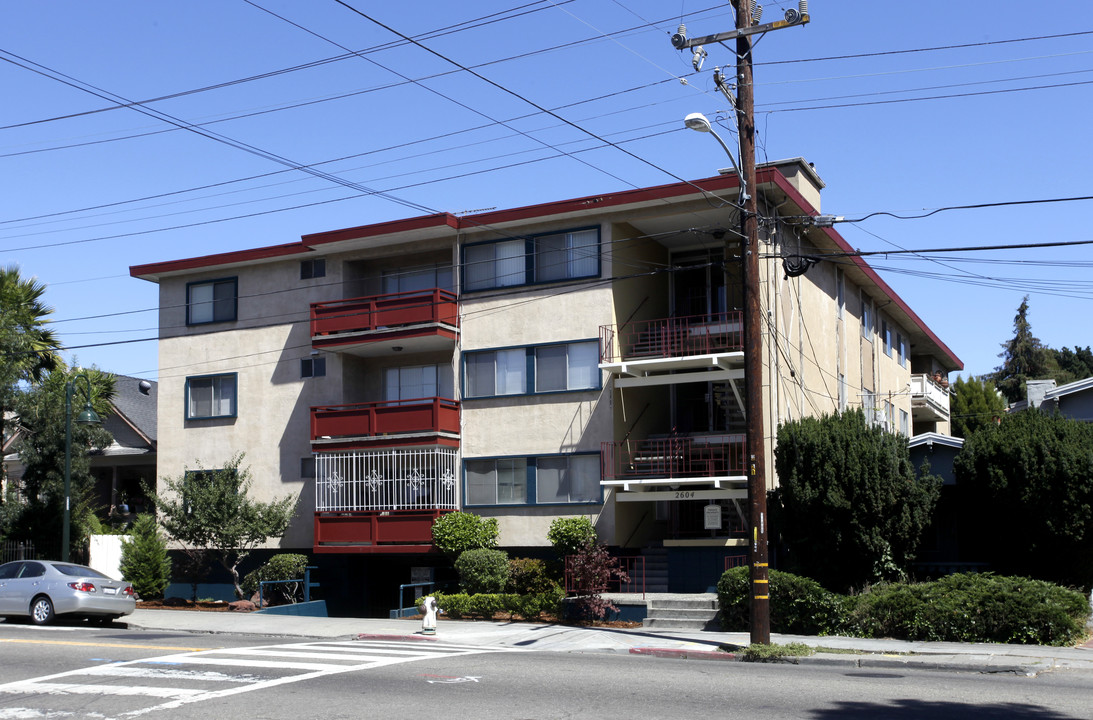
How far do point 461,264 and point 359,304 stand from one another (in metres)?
3.05

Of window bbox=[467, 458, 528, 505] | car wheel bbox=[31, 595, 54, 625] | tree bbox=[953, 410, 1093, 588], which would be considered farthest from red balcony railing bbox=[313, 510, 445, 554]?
tree bbox=[953, 410, 1093, 588]

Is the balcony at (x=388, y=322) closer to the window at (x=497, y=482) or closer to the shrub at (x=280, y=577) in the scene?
the window at (x=497, y=482)

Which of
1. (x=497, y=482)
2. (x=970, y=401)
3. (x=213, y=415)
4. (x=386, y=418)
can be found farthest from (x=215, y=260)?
(x=970, y=401)

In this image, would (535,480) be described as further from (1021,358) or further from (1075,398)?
(1021,358)

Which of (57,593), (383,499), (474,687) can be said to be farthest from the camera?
(383,499)

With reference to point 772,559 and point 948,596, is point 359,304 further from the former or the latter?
point 948,596

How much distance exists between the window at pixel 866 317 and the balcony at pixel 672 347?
8786mm

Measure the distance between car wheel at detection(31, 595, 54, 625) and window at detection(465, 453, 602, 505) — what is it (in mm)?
10341

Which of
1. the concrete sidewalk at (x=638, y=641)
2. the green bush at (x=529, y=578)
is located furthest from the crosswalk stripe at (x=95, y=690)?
the green bush at (x=529, y=578)

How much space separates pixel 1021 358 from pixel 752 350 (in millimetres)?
65037

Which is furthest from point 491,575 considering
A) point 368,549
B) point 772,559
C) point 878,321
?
point 878,321

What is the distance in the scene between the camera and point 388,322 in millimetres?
29328

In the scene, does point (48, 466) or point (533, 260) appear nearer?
point (533, 260)

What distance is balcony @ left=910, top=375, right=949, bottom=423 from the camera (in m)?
40.5
